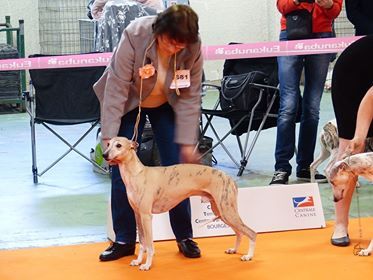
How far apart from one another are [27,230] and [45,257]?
1.98 ft

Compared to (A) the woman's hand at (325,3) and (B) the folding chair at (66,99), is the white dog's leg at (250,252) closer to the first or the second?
(A) the woman's hand at (325,3)

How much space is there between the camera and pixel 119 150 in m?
3.13

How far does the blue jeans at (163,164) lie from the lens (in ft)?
11.1

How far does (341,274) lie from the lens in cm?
312

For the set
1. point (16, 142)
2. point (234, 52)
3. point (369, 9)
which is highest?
point (369, 9)

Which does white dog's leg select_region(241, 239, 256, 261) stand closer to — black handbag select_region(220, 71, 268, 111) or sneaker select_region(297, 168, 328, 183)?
sneaker select_region(297, 168, 328, 183)

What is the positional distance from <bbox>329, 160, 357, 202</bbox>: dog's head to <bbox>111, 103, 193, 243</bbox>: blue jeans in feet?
2.15

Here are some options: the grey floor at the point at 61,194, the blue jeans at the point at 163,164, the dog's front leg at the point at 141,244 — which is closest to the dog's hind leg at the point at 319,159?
the grey floor at the point at 61,194

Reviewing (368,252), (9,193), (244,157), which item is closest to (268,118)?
(244,157)

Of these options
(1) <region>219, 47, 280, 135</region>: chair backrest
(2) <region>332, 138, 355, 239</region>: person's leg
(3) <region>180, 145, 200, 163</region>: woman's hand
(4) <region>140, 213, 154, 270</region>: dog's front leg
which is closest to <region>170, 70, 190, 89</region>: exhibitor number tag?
(3) <region>180, 145, 200, 163</region>: woman's hand

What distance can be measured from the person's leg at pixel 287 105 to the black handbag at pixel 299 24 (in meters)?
0.14

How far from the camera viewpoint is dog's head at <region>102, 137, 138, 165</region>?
3.12 meters

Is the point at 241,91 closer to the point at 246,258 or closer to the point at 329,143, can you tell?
the point at 329,143

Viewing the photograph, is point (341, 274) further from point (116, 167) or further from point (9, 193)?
point (9, 193)
